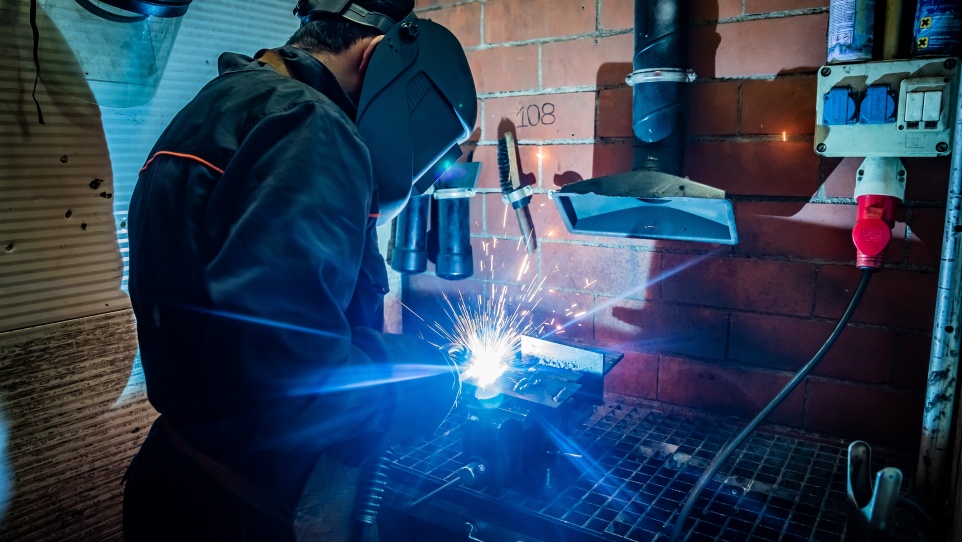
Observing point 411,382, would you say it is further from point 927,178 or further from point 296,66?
point 927,178

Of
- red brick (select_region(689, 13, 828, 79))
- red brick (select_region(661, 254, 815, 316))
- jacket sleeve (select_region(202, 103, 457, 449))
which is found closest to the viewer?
jacket sleeve (select_region(202, 103, 457, 449))

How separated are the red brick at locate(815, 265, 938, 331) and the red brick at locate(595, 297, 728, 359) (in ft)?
0.98

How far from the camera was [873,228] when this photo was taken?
152 cm

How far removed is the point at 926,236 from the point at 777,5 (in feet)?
2.48

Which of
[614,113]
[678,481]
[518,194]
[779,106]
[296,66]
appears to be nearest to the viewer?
[296,66]

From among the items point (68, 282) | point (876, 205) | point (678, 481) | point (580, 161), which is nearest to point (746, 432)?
point (678, 481)

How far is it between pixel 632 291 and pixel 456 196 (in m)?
0.74

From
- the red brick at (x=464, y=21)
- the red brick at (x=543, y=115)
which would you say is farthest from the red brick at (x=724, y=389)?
the red brick at (x=464, y=21)

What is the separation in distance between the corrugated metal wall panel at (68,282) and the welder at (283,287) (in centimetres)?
59

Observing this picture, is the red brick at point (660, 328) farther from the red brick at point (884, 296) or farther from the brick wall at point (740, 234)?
the red brick at point (884, 296)

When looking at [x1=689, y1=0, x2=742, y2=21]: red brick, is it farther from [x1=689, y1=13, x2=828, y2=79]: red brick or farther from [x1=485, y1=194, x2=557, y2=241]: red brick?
[x1=485, y1=194, x2=557, y2=241]: red brick

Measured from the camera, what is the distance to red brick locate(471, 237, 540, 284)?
7.63 feet

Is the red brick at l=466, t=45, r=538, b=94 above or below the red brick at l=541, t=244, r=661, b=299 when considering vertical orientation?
above

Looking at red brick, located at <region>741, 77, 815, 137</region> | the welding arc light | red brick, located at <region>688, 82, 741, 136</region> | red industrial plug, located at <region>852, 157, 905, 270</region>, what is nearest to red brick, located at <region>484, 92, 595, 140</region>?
red brick, located at <region>688, 82, 741, 136</region>
